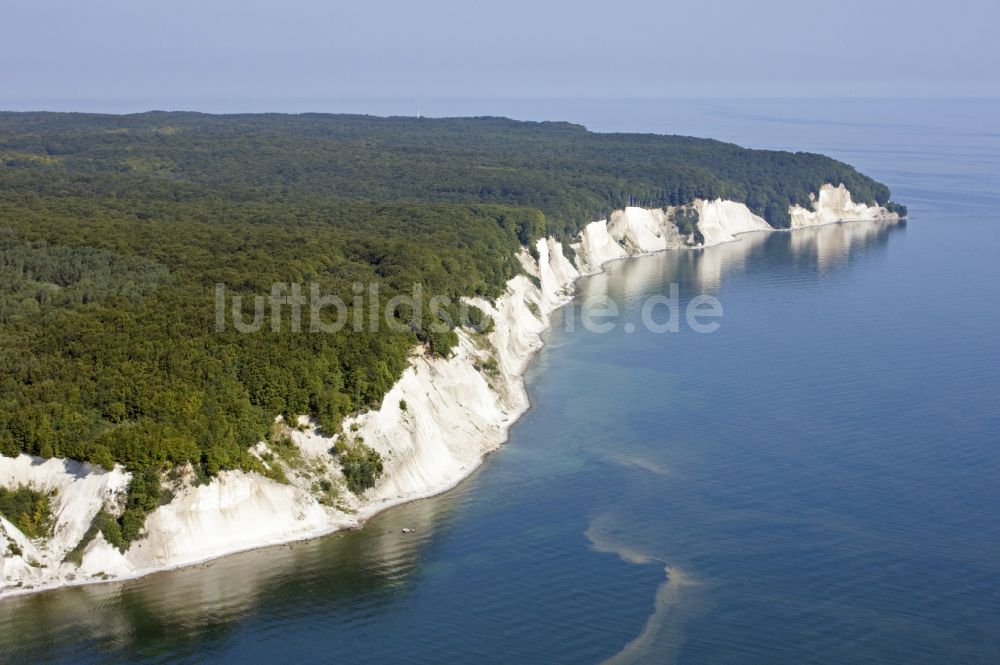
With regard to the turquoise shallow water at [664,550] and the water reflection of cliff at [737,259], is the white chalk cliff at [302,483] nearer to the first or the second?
the turquoise shallow water at [664,550]

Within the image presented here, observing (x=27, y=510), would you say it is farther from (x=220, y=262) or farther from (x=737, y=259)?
(x=737, y=259)

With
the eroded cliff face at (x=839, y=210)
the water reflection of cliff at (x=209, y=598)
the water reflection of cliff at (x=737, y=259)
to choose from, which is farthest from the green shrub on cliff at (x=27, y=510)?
the eroded cliff face at (x=839, y=210)

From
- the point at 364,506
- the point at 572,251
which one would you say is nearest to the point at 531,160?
the point at 572,251

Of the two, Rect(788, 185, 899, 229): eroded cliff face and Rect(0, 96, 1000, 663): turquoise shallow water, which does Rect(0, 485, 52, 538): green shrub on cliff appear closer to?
Rect(0, 96, 1000, 663): turquoise shallow water

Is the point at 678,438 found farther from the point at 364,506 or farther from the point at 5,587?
the point at 5,587

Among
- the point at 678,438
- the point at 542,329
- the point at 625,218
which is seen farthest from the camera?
the point at 625,218

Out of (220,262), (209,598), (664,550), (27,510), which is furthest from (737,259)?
(27,510)
